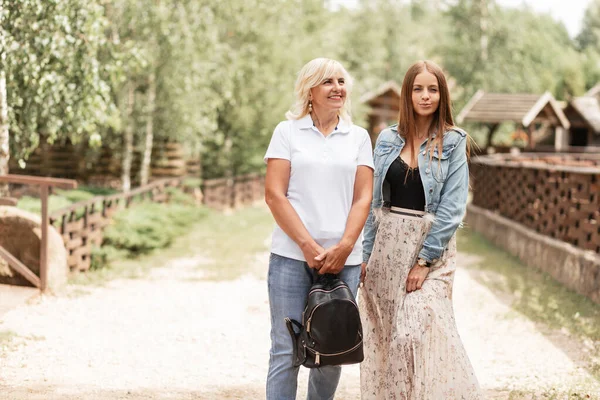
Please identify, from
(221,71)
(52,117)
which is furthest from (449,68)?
(52,117)

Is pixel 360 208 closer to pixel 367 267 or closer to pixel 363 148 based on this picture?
pixel 363 148

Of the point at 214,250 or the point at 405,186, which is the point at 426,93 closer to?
the point at 405,186

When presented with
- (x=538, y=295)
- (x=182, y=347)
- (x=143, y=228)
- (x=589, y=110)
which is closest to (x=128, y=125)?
(x=143, y=228)

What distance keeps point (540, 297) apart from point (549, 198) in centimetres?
265

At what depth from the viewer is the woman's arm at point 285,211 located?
11.7 feet

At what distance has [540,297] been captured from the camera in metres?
9.09

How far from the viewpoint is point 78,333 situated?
22.4 ft

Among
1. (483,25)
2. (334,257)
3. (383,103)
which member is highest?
(483,25)

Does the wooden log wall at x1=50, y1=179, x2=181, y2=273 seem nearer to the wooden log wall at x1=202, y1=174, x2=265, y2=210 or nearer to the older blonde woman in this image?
the older blonde woman

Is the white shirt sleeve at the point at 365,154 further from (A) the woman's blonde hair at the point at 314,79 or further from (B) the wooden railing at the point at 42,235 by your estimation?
(B) the wooden railing at the point at 42,235

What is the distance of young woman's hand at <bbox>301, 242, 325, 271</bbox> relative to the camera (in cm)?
356

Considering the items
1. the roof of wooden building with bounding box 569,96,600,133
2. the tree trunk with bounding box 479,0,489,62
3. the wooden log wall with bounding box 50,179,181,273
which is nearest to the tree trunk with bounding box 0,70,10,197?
the wooden log wall with bounding box 50,179,181,273

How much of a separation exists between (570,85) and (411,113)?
196 ft

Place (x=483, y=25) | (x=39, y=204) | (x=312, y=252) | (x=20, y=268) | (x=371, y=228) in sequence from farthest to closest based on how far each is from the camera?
1. (x=483, y=25)
2. (x=39, y=204)
3. (x=20, y=268)
4. (x=371, y=228)
5. (x=312, y=252)
